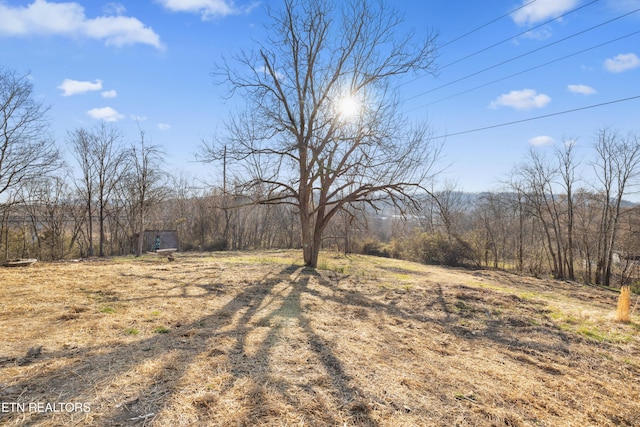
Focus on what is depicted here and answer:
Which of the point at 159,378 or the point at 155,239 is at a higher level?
the point at 159,378

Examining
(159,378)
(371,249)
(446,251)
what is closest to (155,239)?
(371,249)

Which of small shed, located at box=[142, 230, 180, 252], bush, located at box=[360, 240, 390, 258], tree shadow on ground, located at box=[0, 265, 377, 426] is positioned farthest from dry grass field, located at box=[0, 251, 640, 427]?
bush, located at box=[360, 240, 390, 258]

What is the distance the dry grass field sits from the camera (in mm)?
2240

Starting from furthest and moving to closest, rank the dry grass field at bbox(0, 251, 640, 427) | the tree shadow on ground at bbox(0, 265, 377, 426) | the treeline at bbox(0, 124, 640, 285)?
the treeline at bbox(0, 124, 640, 285), the dry grass field at bbox(0, 251, 640, 427), the tree shadow on ground at bbox(0, 265, 377, 426)

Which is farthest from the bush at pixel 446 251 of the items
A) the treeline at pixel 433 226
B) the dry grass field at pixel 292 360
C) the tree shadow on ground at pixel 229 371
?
the tree shadow on ground at pixel 229 371

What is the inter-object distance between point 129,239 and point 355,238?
15187 millimetres

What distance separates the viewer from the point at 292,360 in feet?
10.3

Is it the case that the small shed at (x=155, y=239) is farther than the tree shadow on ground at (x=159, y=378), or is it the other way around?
the small shed at (x=155, y=239)

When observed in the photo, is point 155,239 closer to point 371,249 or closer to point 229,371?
point 371,249

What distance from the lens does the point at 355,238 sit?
72.8 feet

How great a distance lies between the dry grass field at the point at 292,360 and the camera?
2240 millimetres

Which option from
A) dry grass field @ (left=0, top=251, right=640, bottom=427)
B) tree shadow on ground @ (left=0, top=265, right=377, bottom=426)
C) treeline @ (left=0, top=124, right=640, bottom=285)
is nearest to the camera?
tree shadow on ground @ (left=0, top=265, right=377, bottom=426)

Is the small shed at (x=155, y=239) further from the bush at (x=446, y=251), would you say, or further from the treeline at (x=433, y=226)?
the bush at (x=446, y=251)

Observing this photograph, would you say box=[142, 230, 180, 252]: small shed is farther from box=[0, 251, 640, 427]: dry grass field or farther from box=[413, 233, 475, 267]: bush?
box=[413, 233, 475, 267]: bush
